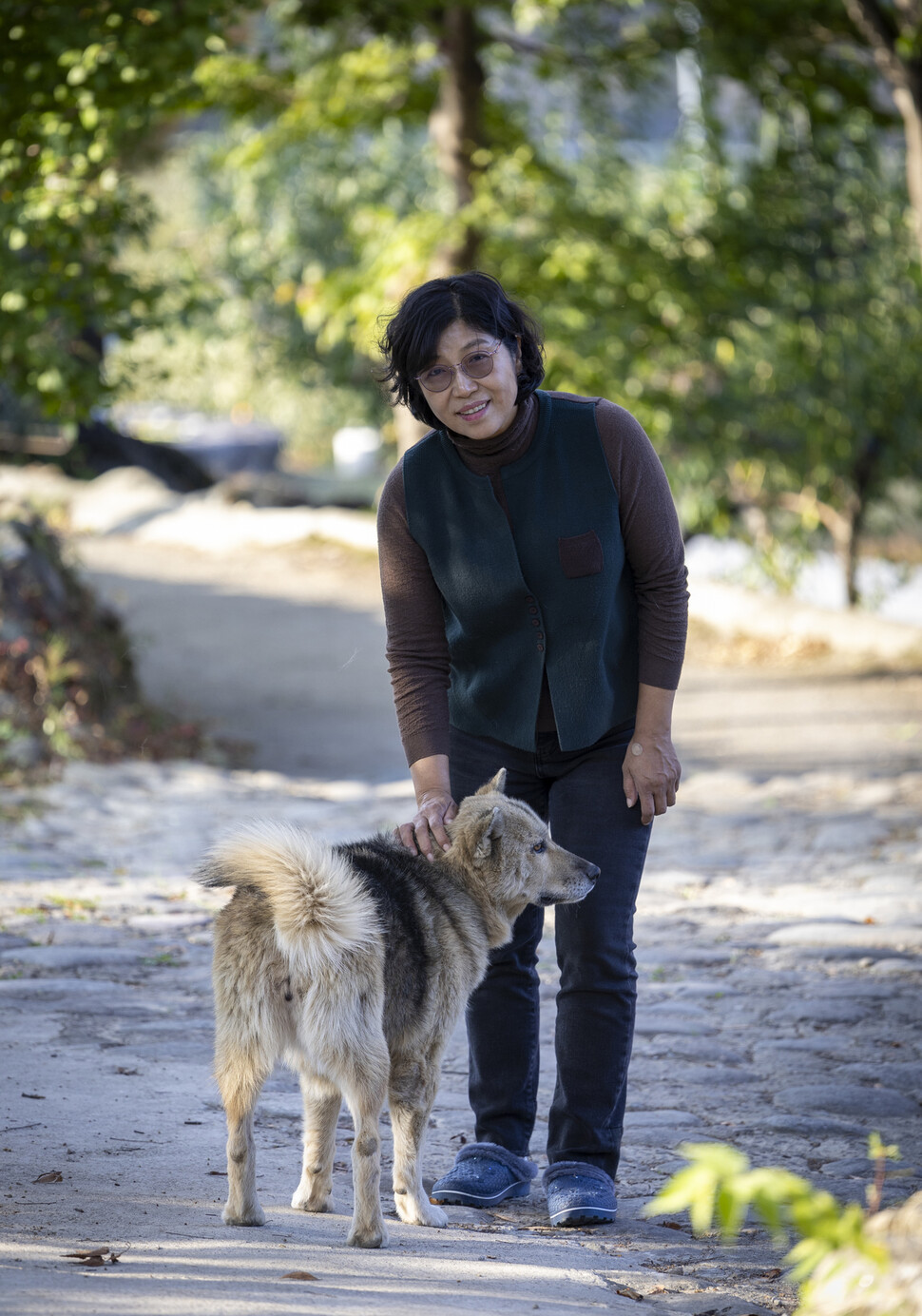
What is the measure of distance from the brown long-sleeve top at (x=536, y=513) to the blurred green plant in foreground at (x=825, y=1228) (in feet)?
5.61

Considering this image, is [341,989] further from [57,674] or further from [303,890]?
[57,674]

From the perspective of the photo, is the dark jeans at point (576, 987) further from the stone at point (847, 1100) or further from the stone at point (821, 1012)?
the stone at point (821, 1012)

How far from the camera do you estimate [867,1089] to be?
473cm

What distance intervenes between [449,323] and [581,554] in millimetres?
716

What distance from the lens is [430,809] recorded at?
3.95 metres

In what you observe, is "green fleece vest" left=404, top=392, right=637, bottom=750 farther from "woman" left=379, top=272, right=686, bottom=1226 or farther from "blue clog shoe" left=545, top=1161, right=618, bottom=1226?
"blue clog shoe" left=545, top=1161, right=618, bottom=1226

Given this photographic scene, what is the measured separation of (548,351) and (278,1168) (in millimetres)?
10976

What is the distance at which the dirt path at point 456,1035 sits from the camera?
311 cm

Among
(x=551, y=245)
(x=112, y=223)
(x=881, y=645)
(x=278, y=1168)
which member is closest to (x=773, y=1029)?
(x=278, y=1168)

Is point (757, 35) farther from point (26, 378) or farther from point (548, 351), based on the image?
point (26, 378)

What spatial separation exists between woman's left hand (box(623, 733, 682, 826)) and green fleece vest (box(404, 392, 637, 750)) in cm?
11

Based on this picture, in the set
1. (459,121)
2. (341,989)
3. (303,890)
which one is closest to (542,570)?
(303,890)

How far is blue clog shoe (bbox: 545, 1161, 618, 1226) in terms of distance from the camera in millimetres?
3713

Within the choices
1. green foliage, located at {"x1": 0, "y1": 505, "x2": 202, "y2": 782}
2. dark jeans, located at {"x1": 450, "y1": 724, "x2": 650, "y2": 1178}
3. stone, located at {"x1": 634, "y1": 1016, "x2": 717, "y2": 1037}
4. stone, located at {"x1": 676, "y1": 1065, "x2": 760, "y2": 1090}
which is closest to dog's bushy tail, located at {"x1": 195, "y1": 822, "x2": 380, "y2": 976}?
dark jeans, located at {"x1": 450, "y1": 724, "x2": 650, "y2": 1178}
